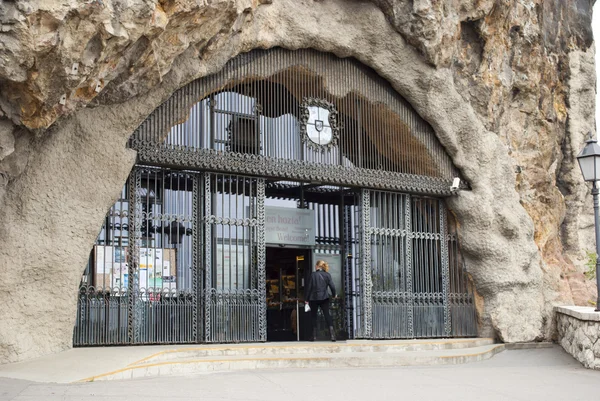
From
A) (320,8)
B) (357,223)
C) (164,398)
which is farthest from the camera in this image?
(357,223)

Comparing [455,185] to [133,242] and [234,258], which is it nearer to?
[234,258]

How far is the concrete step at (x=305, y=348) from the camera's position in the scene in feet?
34.2

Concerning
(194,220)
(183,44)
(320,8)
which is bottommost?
(194,220)

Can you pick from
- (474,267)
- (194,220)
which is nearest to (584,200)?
(474,267)

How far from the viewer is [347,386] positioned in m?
8.59

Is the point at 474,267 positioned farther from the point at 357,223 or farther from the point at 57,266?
the point at 57,266

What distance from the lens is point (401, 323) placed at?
1441 centimetres

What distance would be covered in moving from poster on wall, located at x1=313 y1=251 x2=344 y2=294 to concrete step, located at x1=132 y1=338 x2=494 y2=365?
1.76 m

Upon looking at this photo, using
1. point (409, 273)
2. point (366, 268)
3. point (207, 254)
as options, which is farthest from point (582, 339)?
point (207, 254)

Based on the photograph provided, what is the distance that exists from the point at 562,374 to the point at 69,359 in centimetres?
634

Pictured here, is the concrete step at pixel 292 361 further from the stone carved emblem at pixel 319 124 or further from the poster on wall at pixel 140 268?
the stone carved emblem at pixel 319 124

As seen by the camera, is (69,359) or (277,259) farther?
(277,259)

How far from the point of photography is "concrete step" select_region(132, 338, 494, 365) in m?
10.4

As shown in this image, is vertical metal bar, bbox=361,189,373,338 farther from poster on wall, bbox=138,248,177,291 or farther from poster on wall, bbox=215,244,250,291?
poster on wall, bbox=138,248,177,291
